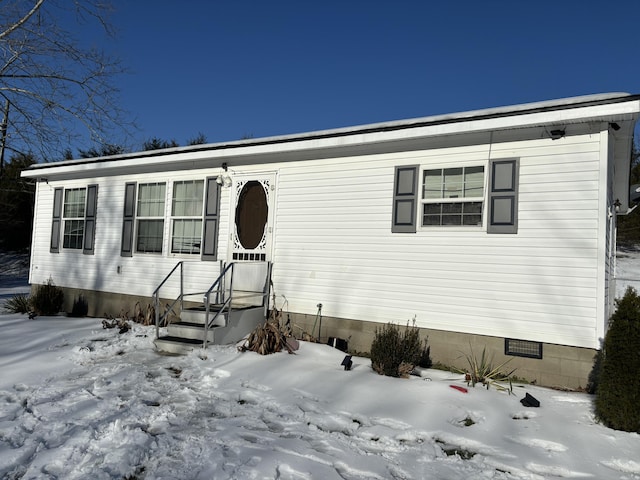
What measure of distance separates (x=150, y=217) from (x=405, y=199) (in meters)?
5.82

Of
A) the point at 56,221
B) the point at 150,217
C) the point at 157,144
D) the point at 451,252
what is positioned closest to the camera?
the point at 451,252

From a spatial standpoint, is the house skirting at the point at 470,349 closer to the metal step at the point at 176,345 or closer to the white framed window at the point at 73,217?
the metal step at the point at 176,345

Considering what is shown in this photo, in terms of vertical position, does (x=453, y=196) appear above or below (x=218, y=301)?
above

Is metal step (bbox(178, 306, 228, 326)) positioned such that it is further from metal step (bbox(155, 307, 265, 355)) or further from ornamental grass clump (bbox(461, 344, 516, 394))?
ornamental grass clump (bbox(461, 344, 516, 394))

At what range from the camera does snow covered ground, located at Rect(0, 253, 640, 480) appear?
3398 millimetres

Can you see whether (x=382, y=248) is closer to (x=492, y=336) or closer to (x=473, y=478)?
(x=492, y=336)

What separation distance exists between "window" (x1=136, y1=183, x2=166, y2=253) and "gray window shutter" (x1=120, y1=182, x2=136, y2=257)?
138mm

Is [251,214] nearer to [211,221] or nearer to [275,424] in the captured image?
[211,221]

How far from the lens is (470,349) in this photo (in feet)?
21.4

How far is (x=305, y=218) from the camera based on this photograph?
8.17m

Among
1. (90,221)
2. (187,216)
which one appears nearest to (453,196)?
Answer: (187,216)

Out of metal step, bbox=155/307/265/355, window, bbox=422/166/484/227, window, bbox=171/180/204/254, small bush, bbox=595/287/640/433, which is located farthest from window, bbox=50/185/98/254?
small bush, bbox=595/287/640/433

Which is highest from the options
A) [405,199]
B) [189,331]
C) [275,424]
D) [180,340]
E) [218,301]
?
[405,199]

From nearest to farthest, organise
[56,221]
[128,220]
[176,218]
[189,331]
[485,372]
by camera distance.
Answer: [485,372], [189,331], [176,218], [128,220], [56,221]
